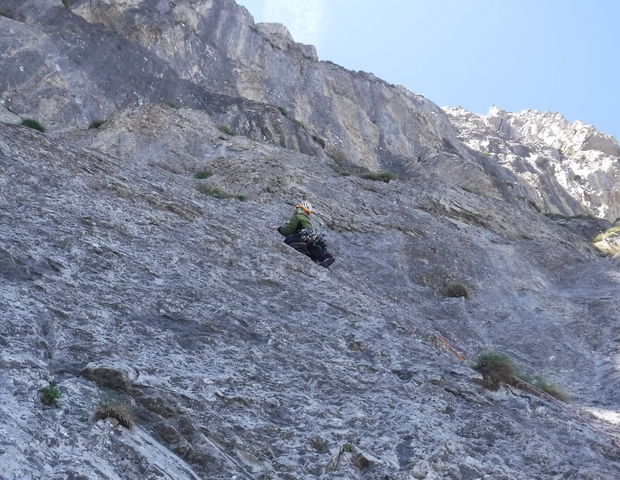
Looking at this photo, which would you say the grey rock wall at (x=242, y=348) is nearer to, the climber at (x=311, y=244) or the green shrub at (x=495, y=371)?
the green shrub at (x=495, y=371)

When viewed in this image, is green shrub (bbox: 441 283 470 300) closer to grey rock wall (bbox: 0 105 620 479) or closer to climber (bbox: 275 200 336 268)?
grey rock wall (bbox: 0 105 620 479)

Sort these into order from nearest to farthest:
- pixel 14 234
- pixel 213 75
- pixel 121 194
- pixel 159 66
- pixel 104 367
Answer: pixel 104 367 → pixel 14 234 → pixel 121 194 → pixel 159 66 → pixel 213 75

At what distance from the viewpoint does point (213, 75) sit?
36562mm

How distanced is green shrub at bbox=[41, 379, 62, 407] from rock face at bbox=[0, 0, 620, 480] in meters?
0.03

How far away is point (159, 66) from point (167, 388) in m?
29.5

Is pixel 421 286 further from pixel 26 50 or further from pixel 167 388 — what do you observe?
pixel 26 50

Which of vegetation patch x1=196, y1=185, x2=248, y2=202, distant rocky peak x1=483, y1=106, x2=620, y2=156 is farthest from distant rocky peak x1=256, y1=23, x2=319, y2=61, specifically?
distant rocky peak x1=483, y1=106, x2=620, y2=156

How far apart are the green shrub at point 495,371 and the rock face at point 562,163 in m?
36.8

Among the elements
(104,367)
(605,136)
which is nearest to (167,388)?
(104,367)

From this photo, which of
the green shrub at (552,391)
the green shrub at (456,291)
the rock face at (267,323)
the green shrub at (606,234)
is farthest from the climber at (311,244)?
the green shrub at (606,234)

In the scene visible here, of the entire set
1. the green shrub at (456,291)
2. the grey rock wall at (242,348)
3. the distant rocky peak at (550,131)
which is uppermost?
the distant rocky peak at (550,131)

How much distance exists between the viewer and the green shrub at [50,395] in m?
5.42

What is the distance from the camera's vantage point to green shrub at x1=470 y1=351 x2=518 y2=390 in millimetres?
8703

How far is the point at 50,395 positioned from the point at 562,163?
65495 millimetres
